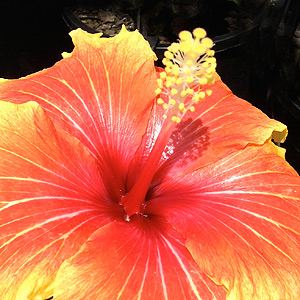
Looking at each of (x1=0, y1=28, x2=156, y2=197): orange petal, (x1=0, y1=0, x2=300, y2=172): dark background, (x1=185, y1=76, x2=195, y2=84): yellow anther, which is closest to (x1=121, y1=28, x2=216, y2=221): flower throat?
(x1=185, y1=76, x2=195, y2=84): yellow anther

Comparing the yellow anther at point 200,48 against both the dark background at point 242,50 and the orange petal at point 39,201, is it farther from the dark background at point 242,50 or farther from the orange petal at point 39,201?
the dark background at point 242,50

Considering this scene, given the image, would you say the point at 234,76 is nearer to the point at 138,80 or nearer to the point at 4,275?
the point at 138,80

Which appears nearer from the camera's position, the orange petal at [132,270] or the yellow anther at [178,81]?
the orange petal at [132,270]

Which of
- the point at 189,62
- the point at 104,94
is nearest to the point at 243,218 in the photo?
the point at 189,62

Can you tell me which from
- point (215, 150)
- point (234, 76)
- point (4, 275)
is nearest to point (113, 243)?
point (4, 275)

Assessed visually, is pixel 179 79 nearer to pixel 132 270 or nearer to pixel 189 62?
pixel 189 62

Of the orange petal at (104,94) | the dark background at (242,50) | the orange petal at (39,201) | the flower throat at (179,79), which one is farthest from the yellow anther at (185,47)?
the dark background at (242,50)

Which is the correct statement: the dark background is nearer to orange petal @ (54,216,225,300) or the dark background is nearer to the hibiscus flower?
the hibiscus flower
